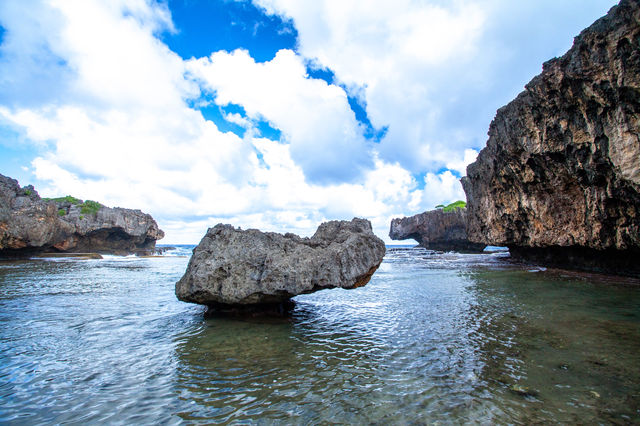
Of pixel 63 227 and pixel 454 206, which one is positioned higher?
pixel 454 206

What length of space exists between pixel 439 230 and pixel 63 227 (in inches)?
2883

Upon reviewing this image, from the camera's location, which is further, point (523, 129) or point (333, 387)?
point (523, 129)

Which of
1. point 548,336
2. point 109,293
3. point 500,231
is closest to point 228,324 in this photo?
point 548,336

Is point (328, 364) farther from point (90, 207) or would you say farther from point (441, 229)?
point (441, 229)

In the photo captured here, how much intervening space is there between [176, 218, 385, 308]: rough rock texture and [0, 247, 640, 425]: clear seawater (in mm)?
1083

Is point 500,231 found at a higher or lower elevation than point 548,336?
higher

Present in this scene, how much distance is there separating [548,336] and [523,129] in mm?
17919

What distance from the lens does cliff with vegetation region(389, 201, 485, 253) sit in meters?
66.5

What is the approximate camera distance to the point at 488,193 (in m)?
32.5

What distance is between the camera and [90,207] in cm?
5797

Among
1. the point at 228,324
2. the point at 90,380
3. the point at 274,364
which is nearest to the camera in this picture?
the point at 90,380

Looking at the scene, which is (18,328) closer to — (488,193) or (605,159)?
(605,159)

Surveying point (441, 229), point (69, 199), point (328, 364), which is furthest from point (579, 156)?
point (69, 199)

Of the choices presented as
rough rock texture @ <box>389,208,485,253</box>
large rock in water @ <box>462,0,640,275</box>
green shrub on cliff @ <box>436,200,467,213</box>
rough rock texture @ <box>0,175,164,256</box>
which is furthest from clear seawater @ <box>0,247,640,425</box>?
green shrub on cliff @ <box>436,200,467,213</box>
